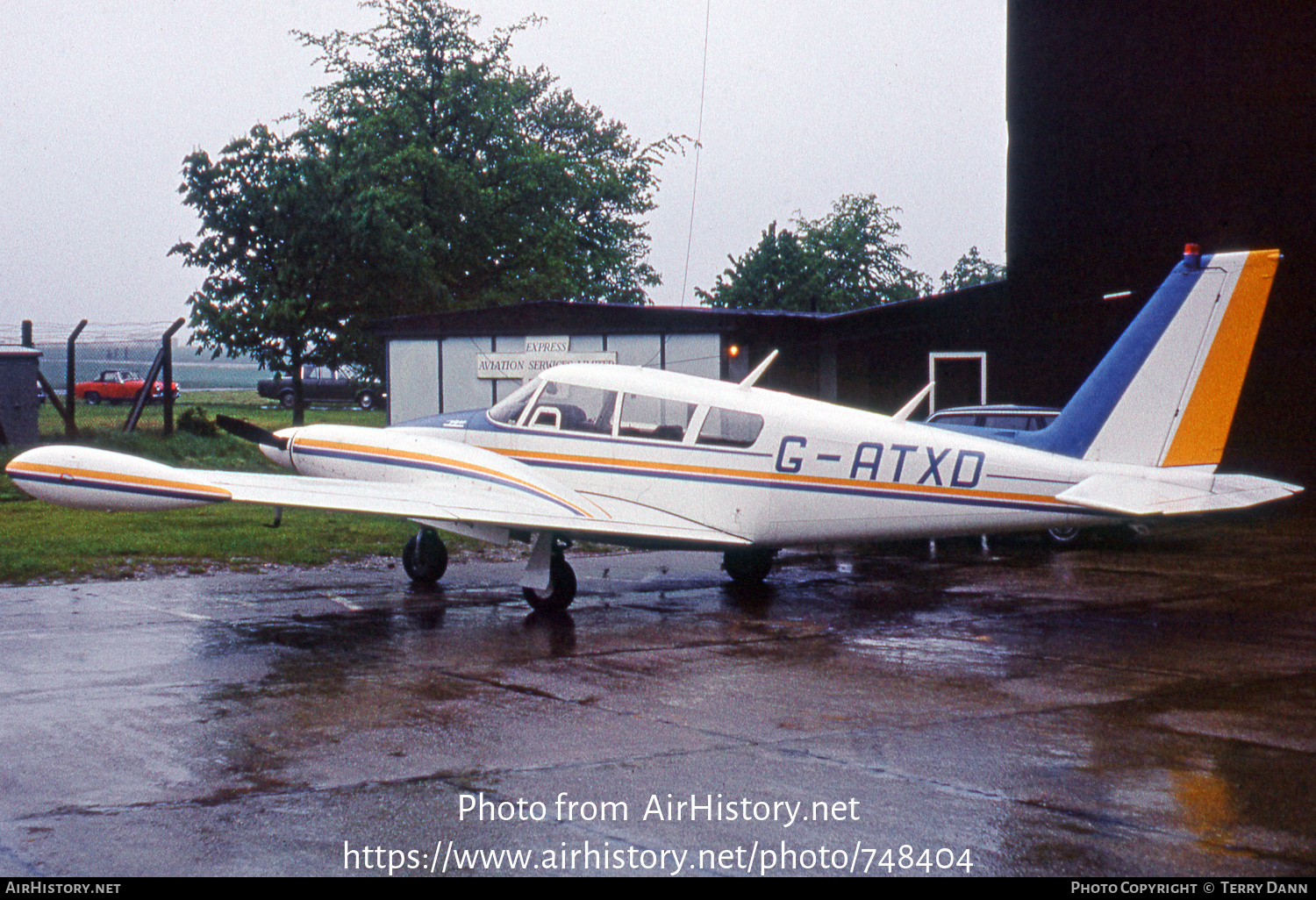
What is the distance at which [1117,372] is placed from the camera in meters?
11.1

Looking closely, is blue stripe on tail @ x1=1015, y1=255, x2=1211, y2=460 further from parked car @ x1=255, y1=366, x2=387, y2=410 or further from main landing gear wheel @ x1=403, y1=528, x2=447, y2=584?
parked car @ x1=255, y1=366, x2=387, y2=410

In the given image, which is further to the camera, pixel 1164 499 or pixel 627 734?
pixel 1164 499

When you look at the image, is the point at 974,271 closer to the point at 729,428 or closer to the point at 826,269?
the point at 826,269

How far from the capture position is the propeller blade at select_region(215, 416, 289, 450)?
1327 centimetres

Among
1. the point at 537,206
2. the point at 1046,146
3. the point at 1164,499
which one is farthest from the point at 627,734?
the point at 537,206

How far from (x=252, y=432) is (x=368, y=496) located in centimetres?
240

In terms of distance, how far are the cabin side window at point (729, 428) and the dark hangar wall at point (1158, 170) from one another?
13.1 m

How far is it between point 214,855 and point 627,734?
2.76 metres

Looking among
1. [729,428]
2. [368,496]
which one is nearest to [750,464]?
[729,428]

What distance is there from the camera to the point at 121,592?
1310 cm

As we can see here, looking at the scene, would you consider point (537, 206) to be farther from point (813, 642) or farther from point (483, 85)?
point (813, 642)

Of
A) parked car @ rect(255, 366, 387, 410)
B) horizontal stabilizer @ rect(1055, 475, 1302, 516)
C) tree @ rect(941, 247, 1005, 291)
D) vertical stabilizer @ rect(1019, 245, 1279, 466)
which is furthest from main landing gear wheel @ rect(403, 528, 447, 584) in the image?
tree @ rect(941, 247, 1005, 291)
